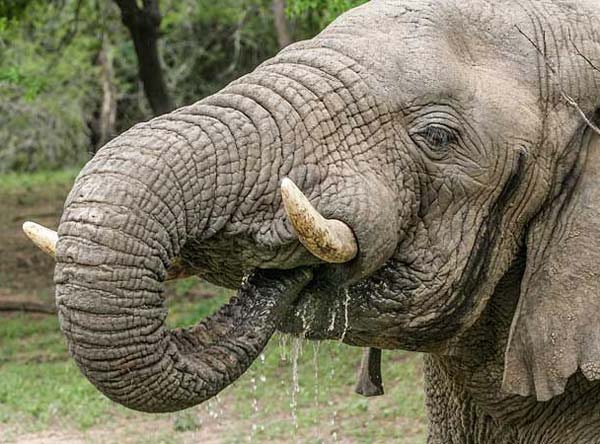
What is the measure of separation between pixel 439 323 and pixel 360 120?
2.21 feet

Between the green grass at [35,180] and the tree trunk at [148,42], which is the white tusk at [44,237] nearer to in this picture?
the tree trunk at [148,42]

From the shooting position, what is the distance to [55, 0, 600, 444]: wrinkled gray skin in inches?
132

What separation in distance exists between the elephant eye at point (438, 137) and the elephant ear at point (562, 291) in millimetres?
384

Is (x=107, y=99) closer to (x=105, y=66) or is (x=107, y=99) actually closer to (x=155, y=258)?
(x=105, y=66)

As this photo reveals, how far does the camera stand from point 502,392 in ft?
14.1

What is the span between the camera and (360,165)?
3695 mm

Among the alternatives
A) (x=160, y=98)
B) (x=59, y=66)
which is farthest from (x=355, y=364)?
(x=59, y=66)

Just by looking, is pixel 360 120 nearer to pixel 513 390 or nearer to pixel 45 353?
pixel 513 390

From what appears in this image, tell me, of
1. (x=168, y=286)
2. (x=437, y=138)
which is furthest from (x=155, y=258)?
(x=168, y=286)

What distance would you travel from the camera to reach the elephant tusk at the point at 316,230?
3.36 m

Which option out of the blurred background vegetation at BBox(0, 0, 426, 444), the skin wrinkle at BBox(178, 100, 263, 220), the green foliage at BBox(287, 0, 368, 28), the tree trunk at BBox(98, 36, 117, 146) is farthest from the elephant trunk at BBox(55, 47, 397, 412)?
the tree trunk at BBox(98, 36, 117, 146)

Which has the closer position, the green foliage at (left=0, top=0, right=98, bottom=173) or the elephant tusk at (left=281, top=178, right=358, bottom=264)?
the elephant tusk at (left=281, top=178, right=358, bottom=264)

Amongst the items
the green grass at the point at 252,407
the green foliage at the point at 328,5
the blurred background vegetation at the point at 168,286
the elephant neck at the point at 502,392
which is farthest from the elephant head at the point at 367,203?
the green foliage at the point at 328,5

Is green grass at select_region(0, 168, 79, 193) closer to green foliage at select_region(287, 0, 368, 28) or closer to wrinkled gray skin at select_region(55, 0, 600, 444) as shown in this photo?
green foliage at select_region(287, 0, 368, 28)
